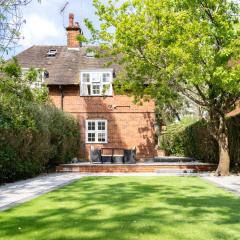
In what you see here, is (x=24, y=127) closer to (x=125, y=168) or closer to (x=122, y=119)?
(x=125, y=168)

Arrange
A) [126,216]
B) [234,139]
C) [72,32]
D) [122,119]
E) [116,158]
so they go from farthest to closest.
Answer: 1. [72,32]
2. [122,119]
3. [116,158]
4. [234,139]
5. [126,216]

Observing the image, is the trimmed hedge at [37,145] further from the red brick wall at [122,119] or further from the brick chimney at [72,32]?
the brick chimney at [72,32]

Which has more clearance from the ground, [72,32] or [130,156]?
[72,32]

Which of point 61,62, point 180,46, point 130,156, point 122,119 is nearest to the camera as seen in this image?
point 180,46

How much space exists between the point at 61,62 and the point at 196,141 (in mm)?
11855

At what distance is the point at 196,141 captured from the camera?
25.3 m

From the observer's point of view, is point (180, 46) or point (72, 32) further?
point (72, 32)

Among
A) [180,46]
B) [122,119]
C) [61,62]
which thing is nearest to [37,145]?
[180,46]

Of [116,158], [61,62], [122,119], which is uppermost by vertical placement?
[61,62]

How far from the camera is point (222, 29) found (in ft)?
49.5

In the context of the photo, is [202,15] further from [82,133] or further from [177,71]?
[82,133]

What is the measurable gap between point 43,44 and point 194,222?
29.1m

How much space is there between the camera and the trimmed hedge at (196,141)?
720 inches

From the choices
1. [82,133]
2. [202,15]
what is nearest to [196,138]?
[82,133]
